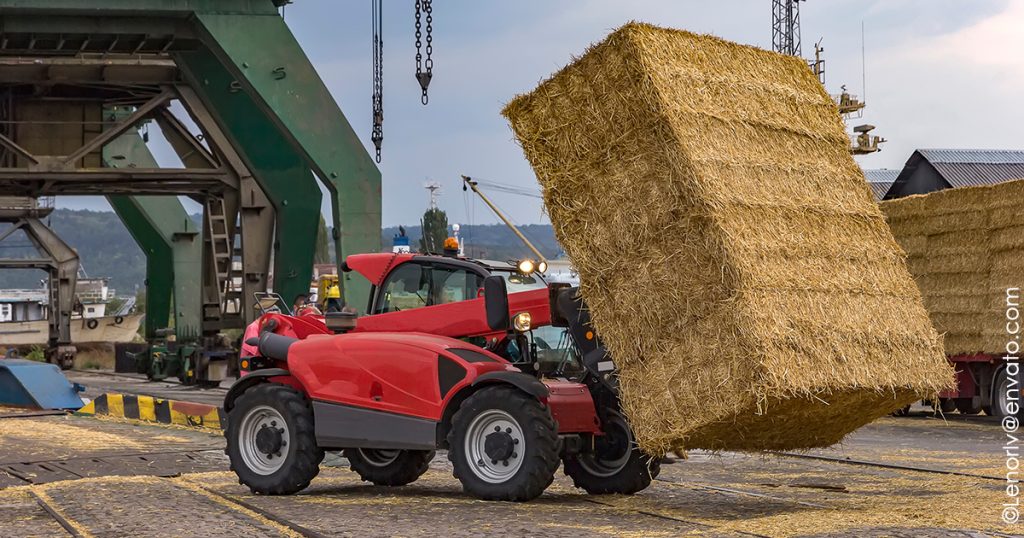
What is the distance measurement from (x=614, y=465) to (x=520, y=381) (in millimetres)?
1653

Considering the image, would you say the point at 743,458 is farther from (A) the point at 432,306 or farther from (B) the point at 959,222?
(B) the point at 959,222

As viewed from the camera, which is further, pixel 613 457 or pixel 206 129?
pixel 206 129

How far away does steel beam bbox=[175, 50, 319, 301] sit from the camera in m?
27.3

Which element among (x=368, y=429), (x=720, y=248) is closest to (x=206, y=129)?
(x=368, y=429)

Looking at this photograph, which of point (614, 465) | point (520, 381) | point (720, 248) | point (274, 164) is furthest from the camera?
point (274, 164)

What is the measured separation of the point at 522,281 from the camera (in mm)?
12000

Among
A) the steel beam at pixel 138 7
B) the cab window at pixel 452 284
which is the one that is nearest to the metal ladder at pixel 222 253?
the steel beam at pixel 138 7

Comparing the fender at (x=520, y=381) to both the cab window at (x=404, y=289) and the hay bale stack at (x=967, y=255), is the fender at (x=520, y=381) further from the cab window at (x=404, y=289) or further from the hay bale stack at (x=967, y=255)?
the hay bale stack at (x=967, y=255)

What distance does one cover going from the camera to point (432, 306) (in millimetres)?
11680

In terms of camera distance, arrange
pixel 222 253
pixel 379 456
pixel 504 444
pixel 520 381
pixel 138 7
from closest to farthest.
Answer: pixel 520 381 → pixel 504 444 → pixel 379 456 → pixel 138 7 → pixel 222 253

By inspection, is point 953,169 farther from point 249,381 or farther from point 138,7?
point 249,381

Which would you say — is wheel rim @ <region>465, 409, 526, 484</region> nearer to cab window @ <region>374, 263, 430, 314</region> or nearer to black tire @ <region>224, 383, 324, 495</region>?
black tire @ <region>224, 383, 324, 495</region>

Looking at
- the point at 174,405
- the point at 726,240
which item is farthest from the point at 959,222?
the point at 726,240

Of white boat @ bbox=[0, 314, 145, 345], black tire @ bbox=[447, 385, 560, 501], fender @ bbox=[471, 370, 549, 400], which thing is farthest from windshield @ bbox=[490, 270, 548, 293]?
white boat @ bbox=[0, 314, 145, 345]
